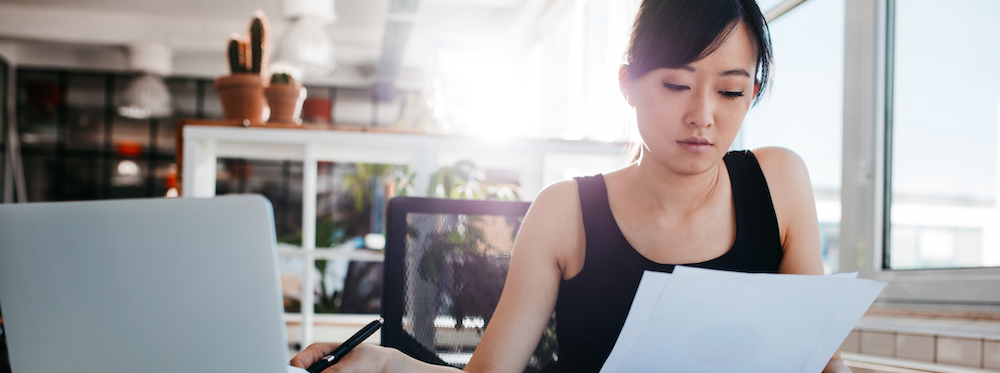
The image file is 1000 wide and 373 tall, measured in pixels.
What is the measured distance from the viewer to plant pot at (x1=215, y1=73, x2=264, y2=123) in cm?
207

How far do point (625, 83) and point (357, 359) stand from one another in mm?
508

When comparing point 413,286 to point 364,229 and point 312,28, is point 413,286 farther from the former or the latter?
point 364,229

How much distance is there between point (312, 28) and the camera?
4.37m

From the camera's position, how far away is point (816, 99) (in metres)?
1.97

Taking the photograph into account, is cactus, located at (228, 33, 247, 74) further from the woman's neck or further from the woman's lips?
the woman's lips

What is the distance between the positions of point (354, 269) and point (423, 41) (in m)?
4.00

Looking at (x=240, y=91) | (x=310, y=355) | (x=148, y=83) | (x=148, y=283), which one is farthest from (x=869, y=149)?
(x=148, y=83)

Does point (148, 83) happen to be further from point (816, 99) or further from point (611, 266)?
point (611, 266)

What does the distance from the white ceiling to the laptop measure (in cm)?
529

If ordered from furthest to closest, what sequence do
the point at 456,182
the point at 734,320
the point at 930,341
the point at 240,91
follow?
1. the point at 240,91
2. the point at 456,182
3. the point at 930,341
4. the point at 734,320

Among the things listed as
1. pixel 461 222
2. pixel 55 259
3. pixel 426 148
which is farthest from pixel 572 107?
pixel 55 259

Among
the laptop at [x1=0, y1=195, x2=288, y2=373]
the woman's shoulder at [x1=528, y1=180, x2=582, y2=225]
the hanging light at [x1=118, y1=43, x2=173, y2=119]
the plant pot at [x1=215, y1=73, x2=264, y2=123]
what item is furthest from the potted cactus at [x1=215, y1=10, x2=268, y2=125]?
the hanging light at [x1=118, y1=43, x2=173, y2=119]

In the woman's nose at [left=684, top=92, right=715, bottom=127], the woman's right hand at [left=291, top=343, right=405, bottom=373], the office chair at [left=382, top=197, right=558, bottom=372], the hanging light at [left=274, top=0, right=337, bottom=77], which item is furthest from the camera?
the hanging light at [left=274, top=0, right=337, bottom=77]

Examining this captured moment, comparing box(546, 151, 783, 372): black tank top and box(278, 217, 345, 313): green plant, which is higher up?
box(546, 151, 783, 372): black tank top
